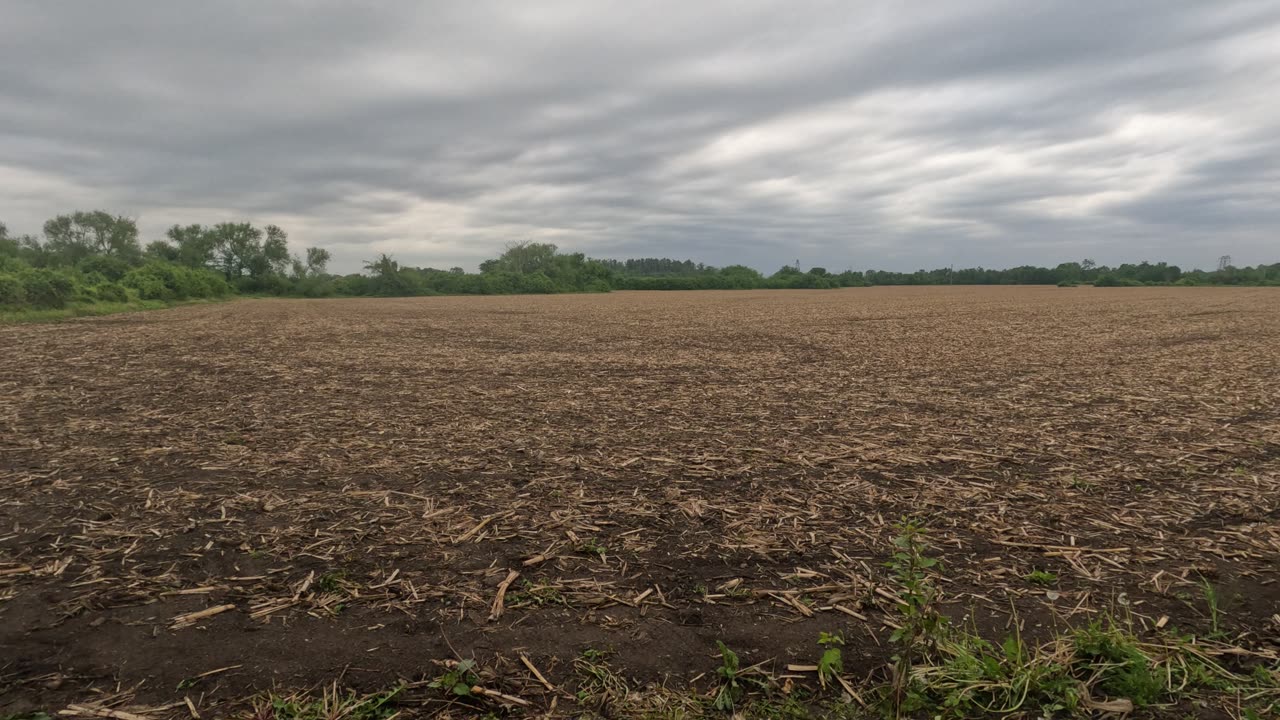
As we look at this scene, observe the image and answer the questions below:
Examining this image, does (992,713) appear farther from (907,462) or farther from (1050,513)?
(907,462)

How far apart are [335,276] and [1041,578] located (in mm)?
122148

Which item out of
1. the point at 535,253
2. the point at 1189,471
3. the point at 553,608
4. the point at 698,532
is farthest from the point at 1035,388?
the point at 535,253

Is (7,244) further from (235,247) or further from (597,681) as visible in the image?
(597,681)

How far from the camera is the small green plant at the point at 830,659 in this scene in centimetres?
254

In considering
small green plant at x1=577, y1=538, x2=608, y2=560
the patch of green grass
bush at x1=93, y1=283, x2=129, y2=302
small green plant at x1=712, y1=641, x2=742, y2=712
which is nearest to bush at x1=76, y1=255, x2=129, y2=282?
bush at x1=93, y1=283, x2=129, y2=302

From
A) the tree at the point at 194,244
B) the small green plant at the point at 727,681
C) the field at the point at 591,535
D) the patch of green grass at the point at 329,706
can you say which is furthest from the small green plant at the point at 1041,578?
the tree at the point at 194,244

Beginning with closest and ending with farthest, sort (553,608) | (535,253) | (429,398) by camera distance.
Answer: (553,608), (429,398), (535,253)

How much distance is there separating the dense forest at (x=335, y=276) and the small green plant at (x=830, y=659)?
45.1 metres

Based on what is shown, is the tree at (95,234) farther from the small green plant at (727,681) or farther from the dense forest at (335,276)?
the small green plant at (727,681)

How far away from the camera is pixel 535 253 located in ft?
411

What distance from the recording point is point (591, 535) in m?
4.09

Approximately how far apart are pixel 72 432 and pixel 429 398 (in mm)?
3916

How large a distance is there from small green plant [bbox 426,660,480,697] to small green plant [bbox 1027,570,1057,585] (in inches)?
117

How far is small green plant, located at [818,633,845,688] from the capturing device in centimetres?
254
